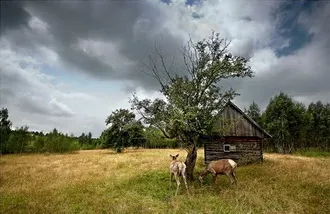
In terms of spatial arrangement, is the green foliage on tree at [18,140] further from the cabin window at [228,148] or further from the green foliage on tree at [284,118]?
the green foliage on tree at [284,118]

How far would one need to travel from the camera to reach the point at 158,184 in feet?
48.8

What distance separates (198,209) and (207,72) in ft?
31.3

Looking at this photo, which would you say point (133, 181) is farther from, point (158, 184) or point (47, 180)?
point (47, 180)

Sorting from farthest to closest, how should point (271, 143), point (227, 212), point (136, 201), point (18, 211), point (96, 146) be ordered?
point (96, 146) < point (271, 143) < point (136, 201) < point (18, 211) < point (227, 212)

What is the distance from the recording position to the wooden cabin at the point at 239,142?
2430cm

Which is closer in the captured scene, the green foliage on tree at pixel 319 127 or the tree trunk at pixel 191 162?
the tree trunk at pixel 191 162

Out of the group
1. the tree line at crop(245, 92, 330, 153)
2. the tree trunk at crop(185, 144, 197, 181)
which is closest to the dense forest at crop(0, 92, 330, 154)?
the tree line at crop(245, 92, 330, 153)

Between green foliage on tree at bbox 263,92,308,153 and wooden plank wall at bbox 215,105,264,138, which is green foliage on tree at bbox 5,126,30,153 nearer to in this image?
wooden plank wall at bbox 215,105,264,138

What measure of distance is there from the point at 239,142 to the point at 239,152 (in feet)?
3.24

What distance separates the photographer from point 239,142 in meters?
24.9

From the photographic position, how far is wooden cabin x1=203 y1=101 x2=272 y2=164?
2430cm

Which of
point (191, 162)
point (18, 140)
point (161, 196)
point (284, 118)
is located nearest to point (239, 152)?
point (191, 162)

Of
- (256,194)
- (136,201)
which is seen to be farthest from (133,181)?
(256,194)

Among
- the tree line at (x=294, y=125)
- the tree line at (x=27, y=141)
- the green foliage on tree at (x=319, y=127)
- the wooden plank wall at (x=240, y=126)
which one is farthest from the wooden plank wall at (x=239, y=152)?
the tree line at (x=27, y=141)
